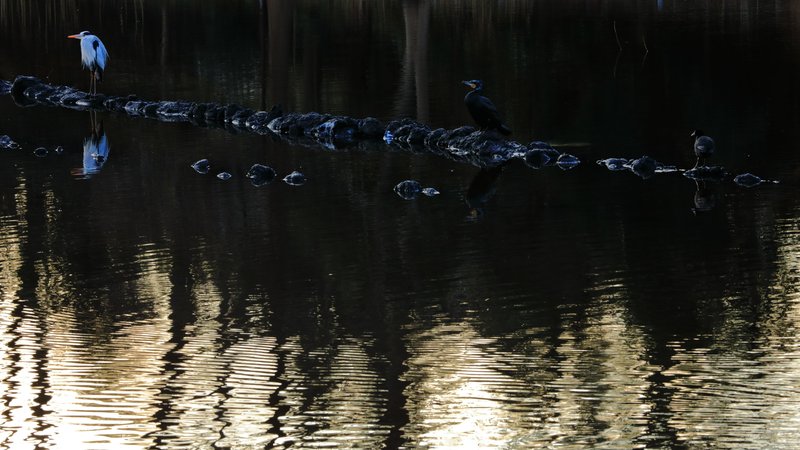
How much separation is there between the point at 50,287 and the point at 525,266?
429 cm

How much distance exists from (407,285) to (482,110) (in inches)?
294

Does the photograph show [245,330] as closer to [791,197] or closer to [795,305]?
[795,305]

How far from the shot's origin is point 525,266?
40.8 feet

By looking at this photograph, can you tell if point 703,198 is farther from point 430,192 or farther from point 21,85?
point 21,85

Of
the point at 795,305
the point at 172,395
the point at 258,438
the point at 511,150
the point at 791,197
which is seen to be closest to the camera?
the point at 258,438

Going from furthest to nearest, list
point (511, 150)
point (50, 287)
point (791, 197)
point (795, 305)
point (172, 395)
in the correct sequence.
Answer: point (511, 150) → point (791, 197) → point (50, 287) → point (795, 305) → point (172, 395)

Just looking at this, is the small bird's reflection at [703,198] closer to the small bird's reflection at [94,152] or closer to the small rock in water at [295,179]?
the small rock in water at [295,179]

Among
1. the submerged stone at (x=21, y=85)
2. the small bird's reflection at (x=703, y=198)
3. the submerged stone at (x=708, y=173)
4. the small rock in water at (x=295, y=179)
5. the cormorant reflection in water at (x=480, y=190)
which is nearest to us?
the small bird's reflection at (x=703, y=198)

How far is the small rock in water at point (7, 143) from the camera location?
69.6 feet

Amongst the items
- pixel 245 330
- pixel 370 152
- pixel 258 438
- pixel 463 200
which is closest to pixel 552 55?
pixel 370 152

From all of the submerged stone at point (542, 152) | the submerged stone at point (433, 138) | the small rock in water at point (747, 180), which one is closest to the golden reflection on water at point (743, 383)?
the small rock in water at point (747, 180)

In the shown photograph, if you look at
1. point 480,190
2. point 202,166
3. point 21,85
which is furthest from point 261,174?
point 21,85

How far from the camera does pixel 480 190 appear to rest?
16.6 meters

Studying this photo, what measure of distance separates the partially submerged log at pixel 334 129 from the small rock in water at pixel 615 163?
0.43 m
